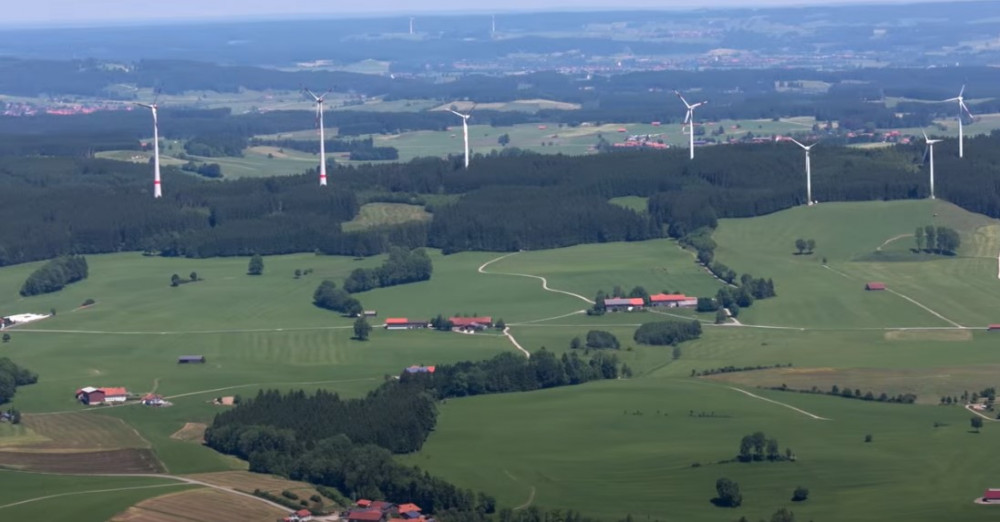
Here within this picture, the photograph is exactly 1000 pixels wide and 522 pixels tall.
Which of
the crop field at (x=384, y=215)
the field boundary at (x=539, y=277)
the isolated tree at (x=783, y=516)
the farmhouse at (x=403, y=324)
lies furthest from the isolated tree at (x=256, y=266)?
the isolated tree at (x=783, y=516)

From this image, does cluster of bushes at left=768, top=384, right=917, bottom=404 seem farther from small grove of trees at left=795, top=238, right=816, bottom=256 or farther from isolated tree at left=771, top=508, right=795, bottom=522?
small grove of trees at left=795, top=238, right=816, bottom=256

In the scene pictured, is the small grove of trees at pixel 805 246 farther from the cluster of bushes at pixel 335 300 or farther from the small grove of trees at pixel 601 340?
the small grove of trees at pixel 601 340

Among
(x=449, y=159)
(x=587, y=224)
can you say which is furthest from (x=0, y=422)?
(x=449, y=159)

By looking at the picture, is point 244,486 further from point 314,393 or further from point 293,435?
point 314,393

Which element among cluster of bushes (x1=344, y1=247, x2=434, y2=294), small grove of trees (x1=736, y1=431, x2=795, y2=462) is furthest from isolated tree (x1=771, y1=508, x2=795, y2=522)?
cluster of bushes (x1=344, y1=247, x2=434, y2=294)

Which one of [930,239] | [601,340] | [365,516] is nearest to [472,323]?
[601,340]

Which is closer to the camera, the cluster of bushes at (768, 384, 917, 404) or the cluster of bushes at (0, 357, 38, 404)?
the cluster of bushes at (768, 384, 917, 404)
